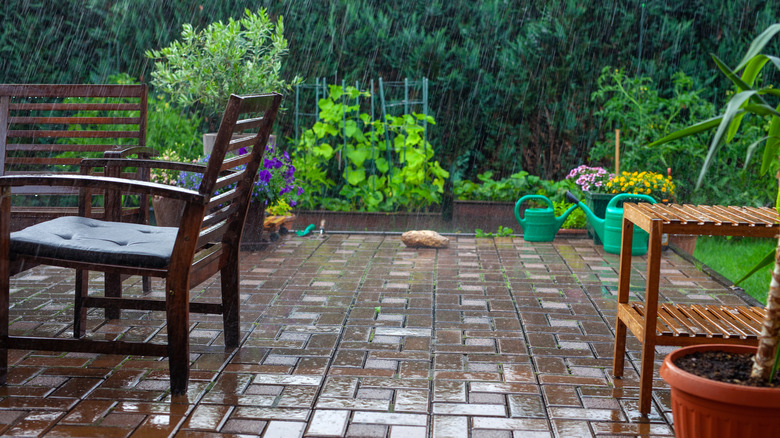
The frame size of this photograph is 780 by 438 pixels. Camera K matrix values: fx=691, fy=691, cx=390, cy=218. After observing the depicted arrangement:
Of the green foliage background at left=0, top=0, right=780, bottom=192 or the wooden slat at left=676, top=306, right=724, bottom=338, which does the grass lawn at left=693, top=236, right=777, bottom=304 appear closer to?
the green foliage background at left=0, top=0, right=780, bottom=192

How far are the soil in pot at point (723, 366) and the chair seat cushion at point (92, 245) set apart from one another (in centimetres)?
161

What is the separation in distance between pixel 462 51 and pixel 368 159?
4.80ft

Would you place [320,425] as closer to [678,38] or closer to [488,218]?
[488,218]

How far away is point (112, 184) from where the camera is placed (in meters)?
2.24

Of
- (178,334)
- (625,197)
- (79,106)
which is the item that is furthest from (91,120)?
(625,197)

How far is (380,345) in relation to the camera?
293 centimetres

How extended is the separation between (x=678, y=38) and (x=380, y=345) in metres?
5.07

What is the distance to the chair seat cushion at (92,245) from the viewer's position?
2264mm

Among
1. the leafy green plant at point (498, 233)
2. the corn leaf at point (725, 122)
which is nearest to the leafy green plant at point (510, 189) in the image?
the leafy green plant at point (498, 233)

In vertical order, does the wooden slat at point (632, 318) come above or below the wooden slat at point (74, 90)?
below

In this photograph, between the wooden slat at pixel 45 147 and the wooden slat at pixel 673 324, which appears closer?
the wooden slat at pixel 673 324

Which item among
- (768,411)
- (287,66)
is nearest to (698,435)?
(768,411)

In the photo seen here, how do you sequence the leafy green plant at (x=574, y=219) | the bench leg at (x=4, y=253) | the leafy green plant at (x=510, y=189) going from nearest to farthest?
the bench leg at (x=4, y=253) < the leafy green plant at (x=574, y=219) < the leafy green plant at (x=510, y=189)

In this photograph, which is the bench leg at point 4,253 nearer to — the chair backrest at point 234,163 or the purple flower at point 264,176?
the chair backrest at point 234,163
